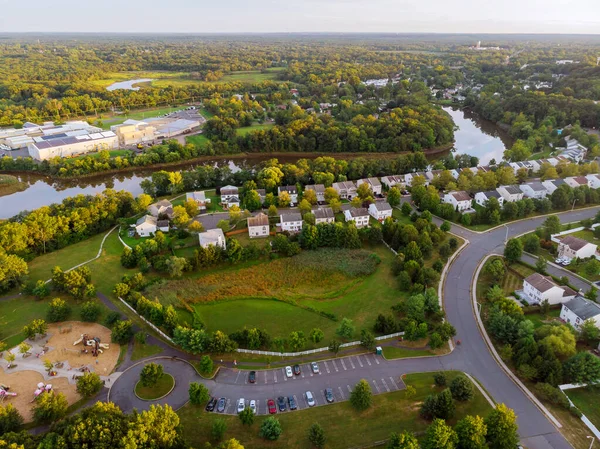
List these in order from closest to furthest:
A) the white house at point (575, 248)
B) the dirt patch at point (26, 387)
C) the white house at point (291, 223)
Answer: the dirt patch at point (26, 387), the white house at point (575, 248), the white house at point (291, 223)

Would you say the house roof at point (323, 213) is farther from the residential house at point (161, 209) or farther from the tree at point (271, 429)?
the tree at point (271, 429)

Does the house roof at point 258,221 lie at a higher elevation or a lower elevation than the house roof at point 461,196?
lower

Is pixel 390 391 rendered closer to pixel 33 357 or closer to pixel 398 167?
pixel 33 357

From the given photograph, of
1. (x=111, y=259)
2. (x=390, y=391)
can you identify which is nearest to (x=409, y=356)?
(x=390, y=391)

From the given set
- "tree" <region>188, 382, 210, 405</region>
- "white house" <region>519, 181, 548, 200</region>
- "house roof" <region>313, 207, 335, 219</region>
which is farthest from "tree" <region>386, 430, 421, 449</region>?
"white house" <region>519, 181, 548, 200</region>

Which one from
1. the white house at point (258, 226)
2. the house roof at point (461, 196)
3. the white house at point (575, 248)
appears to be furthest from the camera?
the house roof at point (461, 196)

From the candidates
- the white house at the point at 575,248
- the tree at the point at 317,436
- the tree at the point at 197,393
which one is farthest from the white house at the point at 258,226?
the white house at the point at 575,248

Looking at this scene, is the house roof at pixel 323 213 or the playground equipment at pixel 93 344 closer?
the playground equipment at pixel 93 344

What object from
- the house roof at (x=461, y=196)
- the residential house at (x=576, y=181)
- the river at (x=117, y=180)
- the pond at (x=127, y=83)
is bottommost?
the river at (x=117, y=180)
